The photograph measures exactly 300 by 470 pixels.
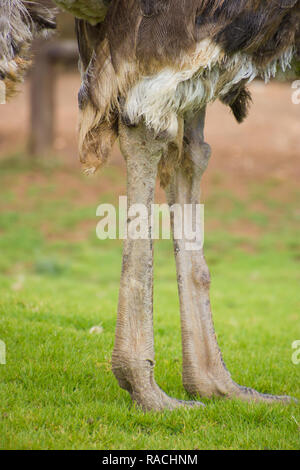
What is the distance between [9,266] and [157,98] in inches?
306

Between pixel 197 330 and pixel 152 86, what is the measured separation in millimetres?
1694

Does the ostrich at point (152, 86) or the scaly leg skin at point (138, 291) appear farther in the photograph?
the scaly leg skin at point (138, 291)

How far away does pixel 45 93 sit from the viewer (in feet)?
48.7

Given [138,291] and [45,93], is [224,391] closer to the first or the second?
[138,291]

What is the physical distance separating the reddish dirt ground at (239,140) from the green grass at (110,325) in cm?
138

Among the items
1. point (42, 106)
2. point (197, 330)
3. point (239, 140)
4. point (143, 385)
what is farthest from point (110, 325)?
point (239, 140)

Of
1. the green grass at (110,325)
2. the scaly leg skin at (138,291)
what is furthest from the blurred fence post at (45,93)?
the scaly leg skin at (138,291)

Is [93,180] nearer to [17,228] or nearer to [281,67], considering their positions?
[17,228]

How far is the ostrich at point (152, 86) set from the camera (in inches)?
144

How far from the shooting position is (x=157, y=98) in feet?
12.0

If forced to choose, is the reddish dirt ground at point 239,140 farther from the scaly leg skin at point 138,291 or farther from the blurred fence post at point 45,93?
the scaly leg skin at point 138,291

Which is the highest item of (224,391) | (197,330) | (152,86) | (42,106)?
(42,106)
